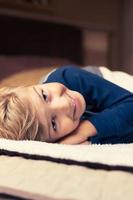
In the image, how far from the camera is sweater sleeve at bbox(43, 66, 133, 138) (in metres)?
1.11

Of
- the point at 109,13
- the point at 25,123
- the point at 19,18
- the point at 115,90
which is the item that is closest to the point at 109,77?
the point at 115,90

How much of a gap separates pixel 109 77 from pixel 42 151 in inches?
27.2

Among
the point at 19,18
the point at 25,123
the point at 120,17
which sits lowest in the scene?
the point at 120,17

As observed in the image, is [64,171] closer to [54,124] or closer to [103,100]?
[54,124]

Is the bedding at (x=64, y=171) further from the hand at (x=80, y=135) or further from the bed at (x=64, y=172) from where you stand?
the hand at (x=80, y=135)

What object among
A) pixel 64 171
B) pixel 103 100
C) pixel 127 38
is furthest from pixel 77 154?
pixel 127 38

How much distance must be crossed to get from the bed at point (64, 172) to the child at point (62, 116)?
0.25 ft

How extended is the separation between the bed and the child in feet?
0.25

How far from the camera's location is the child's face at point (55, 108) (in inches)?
41.6

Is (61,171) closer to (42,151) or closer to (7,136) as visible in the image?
(42,151)

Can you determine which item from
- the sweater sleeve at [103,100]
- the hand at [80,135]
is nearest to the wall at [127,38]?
the sweater sleeve at [103,100]

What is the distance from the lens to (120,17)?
3.18 m

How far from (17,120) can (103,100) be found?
30 cm

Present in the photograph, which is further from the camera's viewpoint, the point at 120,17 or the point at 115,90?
the point at 120,17
